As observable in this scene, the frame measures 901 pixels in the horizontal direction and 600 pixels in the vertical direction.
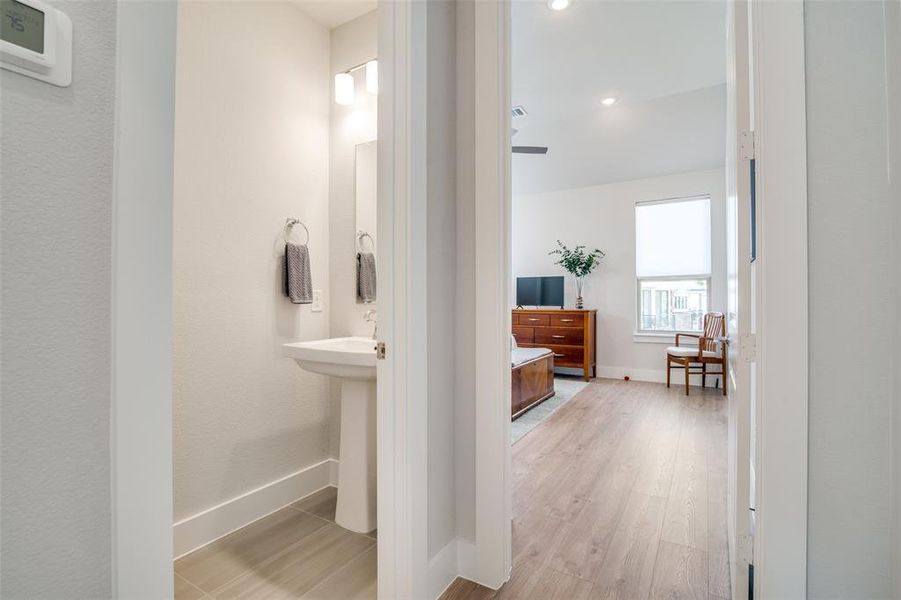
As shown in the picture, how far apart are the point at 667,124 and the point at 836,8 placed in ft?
11.1

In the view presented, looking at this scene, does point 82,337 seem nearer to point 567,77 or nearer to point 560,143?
point 567,77

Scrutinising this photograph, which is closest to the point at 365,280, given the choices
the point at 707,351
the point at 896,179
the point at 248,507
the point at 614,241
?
the point at 248,507

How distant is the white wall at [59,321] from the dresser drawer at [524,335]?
537 cm

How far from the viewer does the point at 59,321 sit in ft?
1.92

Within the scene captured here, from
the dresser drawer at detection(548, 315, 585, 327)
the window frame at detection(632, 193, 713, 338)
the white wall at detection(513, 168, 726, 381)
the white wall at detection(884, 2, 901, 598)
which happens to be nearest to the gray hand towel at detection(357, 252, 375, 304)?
the white wall at detection(884, 2, 901, 598)

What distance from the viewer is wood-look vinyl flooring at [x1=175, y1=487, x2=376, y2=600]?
1523 millimetres

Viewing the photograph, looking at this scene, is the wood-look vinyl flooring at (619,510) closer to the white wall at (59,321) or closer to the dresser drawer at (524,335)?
the white wall at (59,321)

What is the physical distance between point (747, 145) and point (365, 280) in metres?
1.81

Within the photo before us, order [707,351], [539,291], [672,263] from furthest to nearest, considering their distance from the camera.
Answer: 1. [539,291]
2. [672,263]
3. [707,351]

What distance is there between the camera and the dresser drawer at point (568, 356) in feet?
17.9

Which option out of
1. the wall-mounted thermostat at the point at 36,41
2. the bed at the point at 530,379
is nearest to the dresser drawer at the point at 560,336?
the bed at the point at 530,379

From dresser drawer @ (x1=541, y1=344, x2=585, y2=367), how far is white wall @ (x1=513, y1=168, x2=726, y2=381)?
1.56 ft

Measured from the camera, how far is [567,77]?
10.5 feet

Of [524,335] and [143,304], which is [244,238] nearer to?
[143,304]
